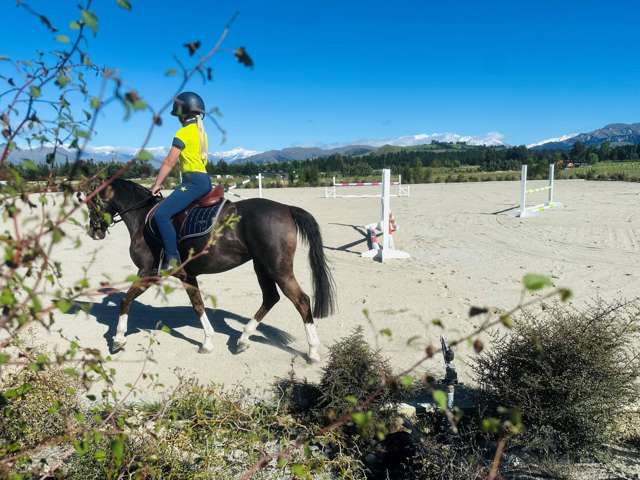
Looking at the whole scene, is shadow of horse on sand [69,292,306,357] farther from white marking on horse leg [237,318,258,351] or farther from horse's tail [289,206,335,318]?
horse's tail [289,206,335,318]

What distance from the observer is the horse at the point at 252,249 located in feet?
15.0

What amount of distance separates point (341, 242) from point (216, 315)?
18.0ft

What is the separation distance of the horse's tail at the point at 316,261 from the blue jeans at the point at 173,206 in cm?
91

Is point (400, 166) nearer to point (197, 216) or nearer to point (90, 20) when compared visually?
point (197, 216)

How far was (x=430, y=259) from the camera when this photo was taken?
8836mm

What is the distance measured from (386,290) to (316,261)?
96.0 inches

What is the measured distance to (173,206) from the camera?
181 inches

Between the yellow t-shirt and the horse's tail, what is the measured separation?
1.01m

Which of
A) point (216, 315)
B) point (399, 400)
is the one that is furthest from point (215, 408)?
point (216, 315)

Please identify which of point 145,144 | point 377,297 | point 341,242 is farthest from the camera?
point 341,242

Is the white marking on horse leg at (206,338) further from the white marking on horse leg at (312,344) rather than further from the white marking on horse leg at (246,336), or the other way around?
the white marking on horse leg at (312,344)

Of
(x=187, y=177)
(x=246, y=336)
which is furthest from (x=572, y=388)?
(x=187, y=177)

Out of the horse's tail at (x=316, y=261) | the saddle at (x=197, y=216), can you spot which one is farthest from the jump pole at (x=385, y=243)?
the saddle at (x=197, y=216)

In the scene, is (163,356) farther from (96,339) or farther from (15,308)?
(15,308)
